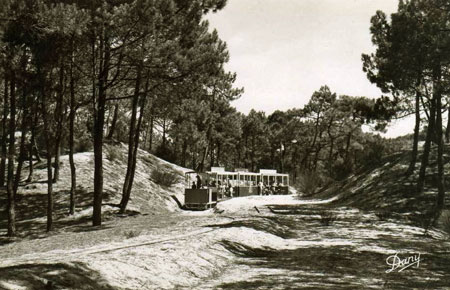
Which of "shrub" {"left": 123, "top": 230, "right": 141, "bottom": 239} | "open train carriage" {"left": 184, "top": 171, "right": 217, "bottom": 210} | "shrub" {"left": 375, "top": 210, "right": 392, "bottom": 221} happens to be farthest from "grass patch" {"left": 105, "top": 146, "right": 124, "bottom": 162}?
"shrub" {"left": 375, "top": 210, "right": 392, "bottom": 221}

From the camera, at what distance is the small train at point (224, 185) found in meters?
23.5

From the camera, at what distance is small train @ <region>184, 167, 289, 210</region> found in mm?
23533

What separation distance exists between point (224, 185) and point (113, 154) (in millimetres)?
9425

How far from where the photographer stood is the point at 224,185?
3350cm

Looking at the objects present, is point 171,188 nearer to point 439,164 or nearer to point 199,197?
point 199,197

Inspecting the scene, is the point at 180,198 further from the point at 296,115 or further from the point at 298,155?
the point at 298,155

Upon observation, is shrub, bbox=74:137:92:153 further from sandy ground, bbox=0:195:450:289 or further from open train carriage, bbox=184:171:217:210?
sandy ground, bbox=0:195:450:289

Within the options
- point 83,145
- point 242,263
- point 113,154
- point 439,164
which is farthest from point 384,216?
point 83,145

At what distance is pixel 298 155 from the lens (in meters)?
69.1

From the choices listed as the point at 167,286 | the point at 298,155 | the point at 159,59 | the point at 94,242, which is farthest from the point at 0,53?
the point at 298,155

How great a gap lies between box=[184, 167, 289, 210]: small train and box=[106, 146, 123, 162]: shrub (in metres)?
4.93

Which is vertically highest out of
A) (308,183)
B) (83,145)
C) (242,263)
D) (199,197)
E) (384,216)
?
(83,145)

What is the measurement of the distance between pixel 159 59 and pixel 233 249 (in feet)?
26.2

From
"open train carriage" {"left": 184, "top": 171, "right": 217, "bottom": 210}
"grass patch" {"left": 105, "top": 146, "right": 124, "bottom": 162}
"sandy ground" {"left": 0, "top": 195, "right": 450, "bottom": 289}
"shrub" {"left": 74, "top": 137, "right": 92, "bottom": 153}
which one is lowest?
"sandy ground" {"left": 0, "top": 195, "right": 450, "bottom": 289}
